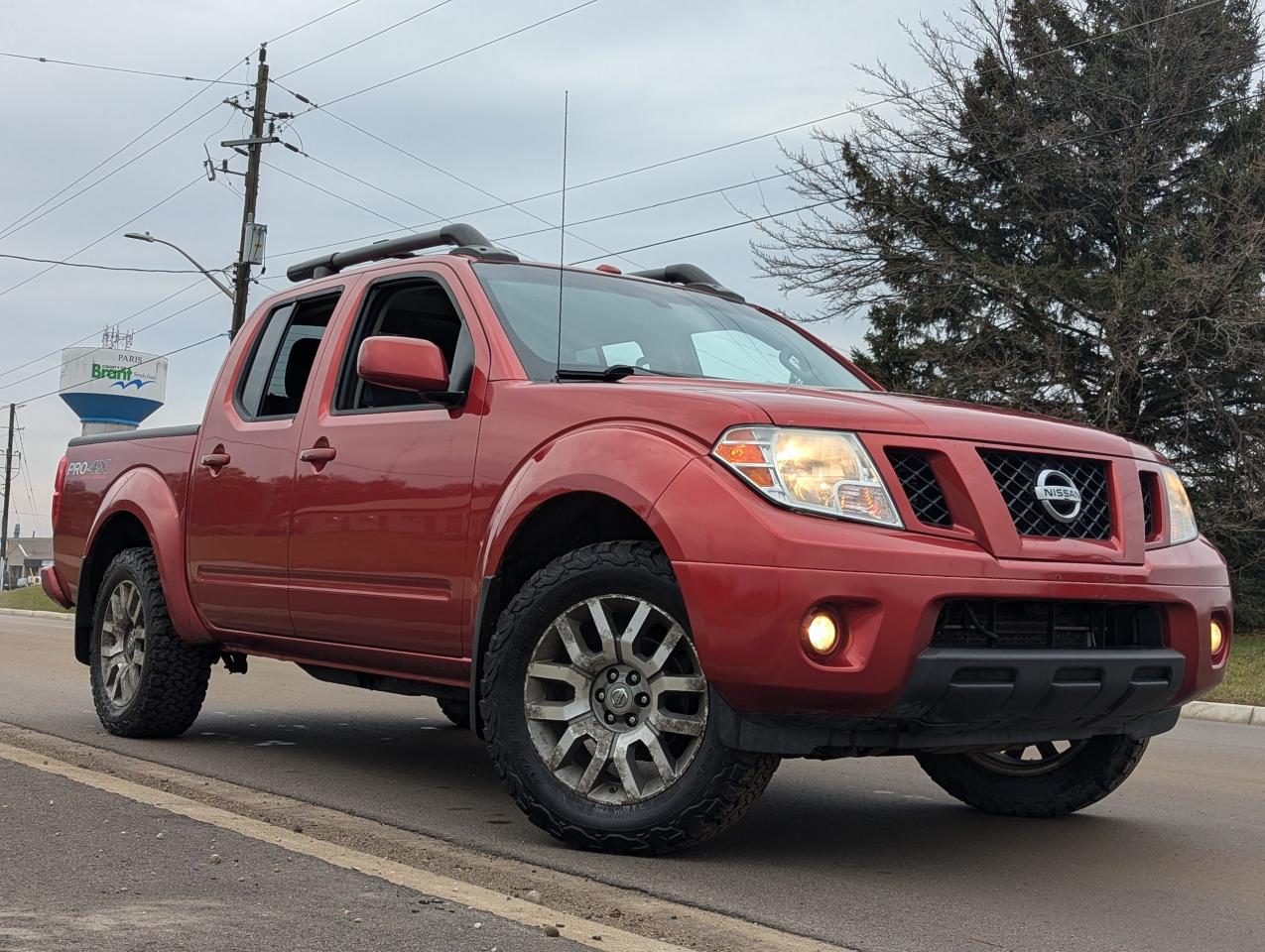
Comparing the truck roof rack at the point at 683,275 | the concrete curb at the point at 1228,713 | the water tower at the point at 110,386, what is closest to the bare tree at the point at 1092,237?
the concrete curb at the point at 1228,713

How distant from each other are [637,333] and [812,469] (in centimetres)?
160

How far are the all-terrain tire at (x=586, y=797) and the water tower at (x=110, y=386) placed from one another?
78585mm

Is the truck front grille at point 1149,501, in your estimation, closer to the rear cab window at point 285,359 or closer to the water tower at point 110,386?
the rear cab window at point 285,359

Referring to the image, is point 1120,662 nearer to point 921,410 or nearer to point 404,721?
point 921,410

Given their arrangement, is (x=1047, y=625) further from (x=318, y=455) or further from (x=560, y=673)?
(x=318, y=455)

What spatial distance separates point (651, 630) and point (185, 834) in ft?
4.87

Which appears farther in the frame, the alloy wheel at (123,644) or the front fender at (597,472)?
the alloy wheel at (123,644)

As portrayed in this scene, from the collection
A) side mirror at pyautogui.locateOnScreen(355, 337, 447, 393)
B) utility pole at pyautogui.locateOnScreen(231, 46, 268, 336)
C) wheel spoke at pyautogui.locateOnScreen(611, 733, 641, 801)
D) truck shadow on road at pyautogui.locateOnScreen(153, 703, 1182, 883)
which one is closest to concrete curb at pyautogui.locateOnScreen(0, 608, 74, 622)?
utility pole at pyautogui.locateOnScreen(231, 46, 268, 336)

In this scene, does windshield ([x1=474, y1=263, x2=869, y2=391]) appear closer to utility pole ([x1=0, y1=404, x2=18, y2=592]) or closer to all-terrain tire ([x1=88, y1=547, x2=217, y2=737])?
all-terrain tire ([x1=88, y1=547, x2=217, y2=737])

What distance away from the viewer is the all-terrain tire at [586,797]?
4.02m

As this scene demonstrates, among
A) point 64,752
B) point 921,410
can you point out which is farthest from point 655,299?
point 64,752

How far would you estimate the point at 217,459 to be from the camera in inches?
248

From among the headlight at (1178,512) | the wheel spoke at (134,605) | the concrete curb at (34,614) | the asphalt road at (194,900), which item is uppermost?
the headlight at (1178,512)

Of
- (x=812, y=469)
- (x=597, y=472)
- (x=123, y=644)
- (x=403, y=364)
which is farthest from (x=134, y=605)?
(x=812, y=469)
